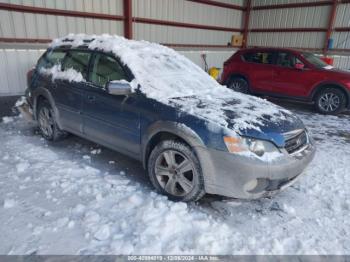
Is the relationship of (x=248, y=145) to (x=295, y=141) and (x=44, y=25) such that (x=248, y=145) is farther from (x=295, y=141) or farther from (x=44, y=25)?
(x=44, y=25)

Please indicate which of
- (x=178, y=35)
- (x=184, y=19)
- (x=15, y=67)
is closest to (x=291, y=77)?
(x=178, y=35)

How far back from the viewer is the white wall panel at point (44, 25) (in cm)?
726

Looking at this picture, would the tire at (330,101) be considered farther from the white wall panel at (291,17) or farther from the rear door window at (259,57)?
the white wall panel at (291,17)

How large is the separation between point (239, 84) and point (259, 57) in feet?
3.29

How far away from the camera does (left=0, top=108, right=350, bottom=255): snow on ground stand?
2346mm

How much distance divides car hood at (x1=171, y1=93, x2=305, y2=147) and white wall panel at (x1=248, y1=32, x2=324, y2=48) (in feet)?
36.6

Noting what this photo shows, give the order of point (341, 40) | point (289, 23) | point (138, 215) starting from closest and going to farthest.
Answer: point (138, 215)
point (341, 40)
point (289, 23)

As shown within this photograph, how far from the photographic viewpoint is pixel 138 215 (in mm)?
2693

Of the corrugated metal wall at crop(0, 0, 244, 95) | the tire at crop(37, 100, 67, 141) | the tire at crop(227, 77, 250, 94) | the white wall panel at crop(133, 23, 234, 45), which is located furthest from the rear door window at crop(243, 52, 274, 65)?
the tire at crop(37, 100, 67, 141)

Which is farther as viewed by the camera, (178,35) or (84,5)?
(178,35)

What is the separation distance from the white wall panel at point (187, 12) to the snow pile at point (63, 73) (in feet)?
20.7

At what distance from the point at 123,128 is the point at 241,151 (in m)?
1.45

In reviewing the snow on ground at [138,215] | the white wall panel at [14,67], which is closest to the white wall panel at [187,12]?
the white wall panel at [14,67]

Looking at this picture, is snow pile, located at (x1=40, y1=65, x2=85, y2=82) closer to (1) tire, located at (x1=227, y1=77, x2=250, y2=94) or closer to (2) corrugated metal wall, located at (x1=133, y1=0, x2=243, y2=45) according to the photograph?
(1) tire, located at (x1=227, y1=77, x2=250, y2=94)
